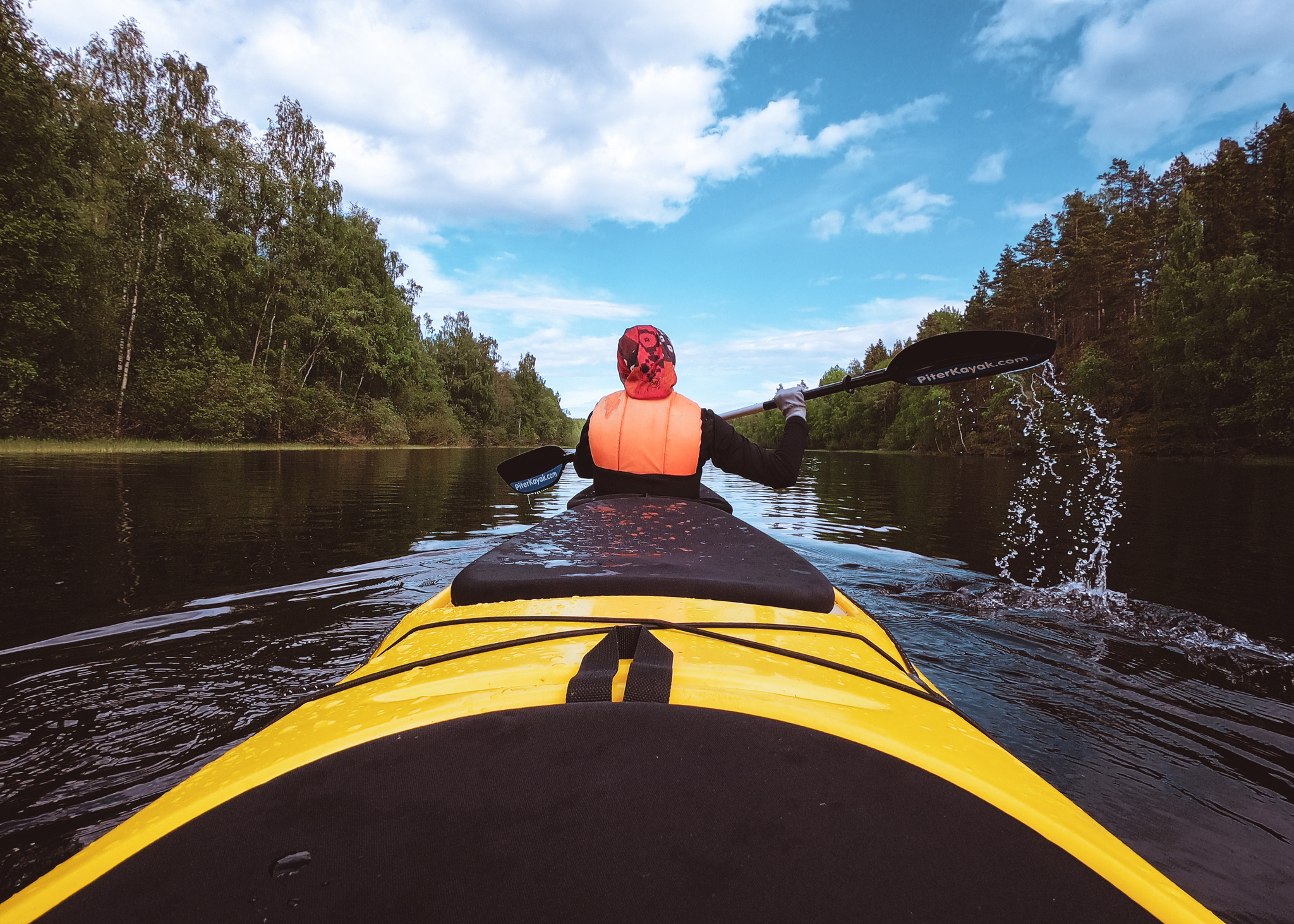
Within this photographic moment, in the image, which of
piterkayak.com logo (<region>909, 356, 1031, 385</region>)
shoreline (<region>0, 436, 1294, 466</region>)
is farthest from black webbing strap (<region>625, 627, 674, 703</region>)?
shoreline (<region>0, 436, 1294, 466</region>)

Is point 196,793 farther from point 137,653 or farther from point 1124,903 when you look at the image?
point 137,653

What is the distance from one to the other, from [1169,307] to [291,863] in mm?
40026

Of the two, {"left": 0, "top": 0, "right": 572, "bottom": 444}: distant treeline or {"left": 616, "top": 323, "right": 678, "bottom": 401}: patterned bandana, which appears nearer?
{"left": 616, "top": 323, "right": 678, "bottom": 401}: patterned bandana

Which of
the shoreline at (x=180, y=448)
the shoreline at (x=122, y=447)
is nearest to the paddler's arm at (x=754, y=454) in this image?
the shoreline at (x=122, y=447)

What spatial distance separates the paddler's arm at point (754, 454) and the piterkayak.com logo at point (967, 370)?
159 cm

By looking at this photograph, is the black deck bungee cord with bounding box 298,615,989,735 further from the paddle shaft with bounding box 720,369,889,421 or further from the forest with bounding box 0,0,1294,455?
the forest with bounding box 0,0,1294,455

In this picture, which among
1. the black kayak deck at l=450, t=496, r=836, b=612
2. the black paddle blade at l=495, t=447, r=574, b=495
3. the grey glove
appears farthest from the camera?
the black paddle blade at l=495, t=447, r=574, b=495

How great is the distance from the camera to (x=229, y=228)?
29.6 m

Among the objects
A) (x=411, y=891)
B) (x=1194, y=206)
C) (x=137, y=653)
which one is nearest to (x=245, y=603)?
(x=137, y=653)

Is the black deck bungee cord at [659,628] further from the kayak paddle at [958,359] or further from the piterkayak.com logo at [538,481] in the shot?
the piterkayak.com logo at [538,481]

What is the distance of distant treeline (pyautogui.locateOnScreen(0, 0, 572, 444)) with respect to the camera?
17.0m

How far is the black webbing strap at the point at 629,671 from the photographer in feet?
3.68

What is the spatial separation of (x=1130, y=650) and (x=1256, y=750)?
1253 millimetres

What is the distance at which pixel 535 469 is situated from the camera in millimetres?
5066
